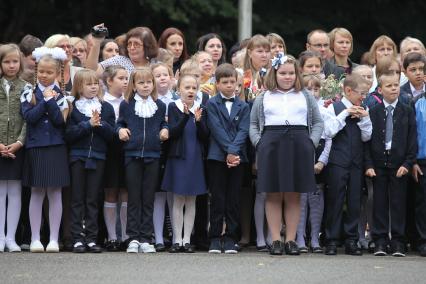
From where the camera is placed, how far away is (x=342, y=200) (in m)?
13.6

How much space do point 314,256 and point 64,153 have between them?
9.26 feet

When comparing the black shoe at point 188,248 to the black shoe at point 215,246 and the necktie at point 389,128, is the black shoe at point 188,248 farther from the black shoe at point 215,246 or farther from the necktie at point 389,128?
the necktie at point 389,128

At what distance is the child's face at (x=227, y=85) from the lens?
13641mm

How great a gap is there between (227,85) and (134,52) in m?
1.52

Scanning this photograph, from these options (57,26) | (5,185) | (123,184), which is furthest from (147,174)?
(57,26)

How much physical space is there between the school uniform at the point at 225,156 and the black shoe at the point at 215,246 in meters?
0.04

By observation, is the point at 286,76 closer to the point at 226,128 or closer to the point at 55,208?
the point at 226,128

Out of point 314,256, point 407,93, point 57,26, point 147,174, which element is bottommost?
point 314,256

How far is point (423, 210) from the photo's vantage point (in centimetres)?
1380

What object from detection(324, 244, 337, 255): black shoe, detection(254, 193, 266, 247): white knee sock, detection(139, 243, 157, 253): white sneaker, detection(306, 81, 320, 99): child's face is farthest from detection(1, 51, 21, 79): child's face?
detection(324, 244, 337, 255): black shoe

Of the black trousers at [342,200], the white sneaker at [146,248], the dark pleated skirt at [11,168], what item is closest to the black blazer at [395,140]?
the black trousers at [342,200]

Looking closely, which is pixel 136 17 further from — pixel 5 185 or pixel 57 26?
pixel 5 185

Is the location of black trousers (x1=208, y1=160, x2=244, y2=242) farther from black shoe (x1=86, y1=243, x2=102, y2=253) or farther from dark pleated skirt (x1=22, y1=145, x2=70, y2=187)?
dark pleated skirt (x1=22, y1=145, x2=70, y2=187)

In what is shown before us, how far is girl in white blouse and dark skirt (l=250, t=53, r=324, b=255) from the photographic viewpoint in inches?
523
